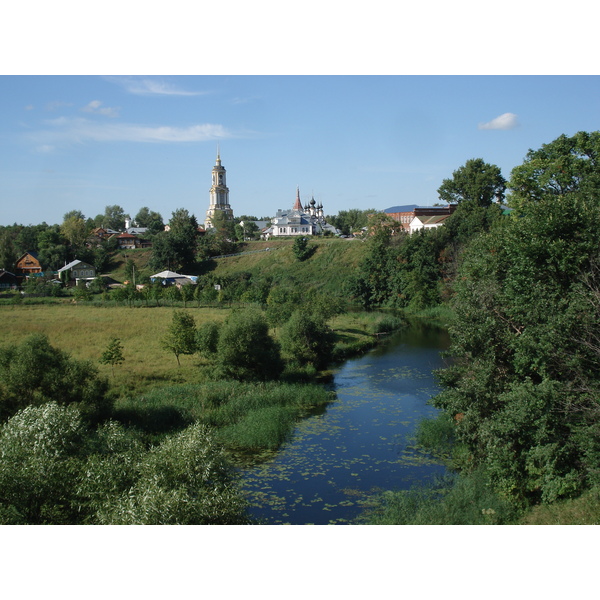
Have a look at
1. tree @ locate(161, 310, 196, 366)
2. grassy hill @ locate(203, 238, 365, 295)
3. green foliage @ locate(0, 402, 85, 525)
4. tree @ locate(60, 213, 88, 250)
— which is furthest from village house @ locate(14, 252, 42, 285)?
green foliage @ locate(0, 402, 85, 525)

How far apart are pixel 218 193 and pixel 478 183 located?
2132 inches

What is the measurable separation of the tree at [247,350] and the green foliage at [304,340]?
235 cm

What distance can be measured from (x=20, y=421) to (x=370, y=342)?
22961 millimetres

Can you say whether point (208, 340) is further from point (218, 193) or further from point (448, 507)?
point (218, 193)

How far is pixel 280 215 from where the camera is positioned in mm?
82250

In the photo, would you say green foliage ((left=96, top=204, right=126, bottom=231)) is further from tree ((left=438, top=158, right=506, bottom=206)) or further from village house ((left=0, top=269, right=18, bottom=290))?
tree ((left=438, top=158, right=506, bottom=206))

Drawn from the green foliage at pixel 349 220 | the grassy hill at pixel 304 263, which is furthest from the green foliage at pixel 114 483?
the green foliage at pixel 349 220

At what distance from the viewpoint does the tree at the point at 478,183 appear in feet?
185

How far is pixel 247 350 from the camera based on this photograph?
21719mm

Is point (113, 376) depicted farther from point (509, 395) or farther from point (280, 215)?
point (280, 215)

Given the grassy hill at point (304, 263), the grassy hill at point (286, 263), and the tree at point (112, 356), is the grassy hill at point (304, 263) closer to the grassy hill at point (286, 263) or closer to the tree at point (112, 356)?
the grassy hill at point (286, 263)

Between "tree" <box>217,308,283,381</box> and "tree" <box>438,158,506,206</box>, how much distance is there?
38045 mm

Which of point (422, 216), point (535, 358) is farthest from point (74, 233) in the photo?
point (535, 358)

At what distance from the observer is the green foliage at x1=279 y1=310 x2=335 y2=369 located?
2527 cm
